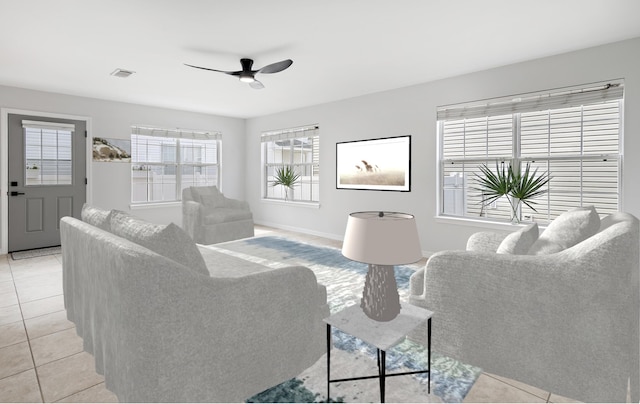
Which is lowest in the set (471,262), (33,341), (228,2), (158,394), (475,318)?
(33,341)

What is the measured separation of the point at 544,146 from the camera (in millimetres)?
4051

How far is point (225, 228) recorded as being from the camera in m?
5.55

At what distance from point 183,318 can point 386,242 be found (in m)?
0.92

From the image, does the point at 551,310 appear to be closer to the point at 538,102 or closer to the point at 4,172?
the point at 538,102

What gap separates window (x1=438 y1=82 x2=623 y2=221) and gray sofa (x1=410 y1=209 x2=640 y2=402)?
2174 millimetres

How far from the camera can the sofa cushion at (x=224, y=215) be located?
544 cm

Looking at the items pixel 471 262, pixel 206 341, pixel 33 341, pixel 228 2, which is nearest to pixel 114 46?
pixel 228 2

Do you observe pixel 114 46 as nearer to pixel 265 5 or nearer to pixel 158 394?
pixel 265 5

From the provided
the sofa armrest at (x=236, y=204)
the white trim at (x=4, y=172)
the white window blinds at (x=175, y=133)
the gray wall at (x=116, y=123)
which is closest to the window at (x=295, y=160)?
the gray wall at (x=116, y=123)

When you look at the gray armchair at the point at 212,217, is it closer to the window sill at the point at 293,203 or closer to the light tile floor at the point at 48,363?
the window sill at the point at 293,203

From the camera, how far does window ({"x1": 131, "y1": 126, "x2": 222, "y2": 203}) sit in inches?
256

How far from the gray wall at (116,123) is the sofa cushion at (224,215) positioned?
1.68m

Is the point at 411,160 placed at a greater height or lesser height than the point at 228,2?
lesser

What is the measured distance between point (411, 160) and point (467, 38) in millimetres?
1991
